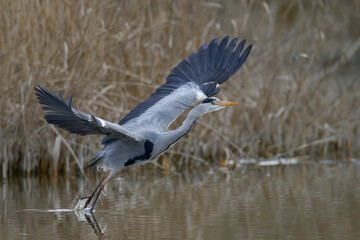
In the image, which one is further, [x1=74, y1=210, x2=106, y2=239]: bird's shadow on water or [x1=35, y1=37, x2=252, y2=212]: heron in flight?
[x1=35, y1=37, x2=252, y2=212]: heron in flight

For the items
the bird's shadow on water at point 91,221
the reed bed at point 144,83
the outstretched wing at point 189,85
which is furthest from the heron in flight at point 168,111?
the reed bed at point 144,83

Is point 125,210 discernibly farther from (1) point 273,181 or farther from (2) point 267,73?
(2) point 267,73

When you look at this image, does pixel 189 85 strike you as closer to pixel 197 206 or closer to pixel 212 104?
pixel 212 104

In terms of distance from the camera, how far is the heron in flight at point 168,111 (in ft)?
20.0

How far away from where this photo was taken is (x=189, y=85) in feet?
22.0

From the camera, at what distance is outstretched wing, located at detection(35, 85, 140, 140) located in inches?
198

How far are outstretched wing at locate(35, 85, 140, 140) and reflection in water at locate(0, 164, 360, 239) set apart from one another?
2.16ft

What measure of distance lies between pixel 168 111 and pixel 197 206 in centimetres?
108

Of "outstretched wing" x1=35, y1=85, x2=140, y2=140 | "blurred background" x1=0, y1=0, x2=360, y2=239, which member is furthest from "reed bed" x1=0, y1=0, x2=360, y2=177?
"outstretched wing" x1=35, y1=85, x2=140, y2=140

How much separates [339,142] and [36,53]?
4.07 m

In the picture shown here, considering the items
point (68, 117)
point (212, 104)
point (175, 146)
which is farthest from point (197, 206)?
point (175, 146)

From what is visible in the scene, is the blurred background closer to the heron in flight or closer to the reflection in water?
the reflection in water

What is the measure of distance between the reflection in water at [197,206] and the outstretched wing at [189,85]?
2.22 feet

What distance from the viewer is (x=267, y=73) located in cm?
934
